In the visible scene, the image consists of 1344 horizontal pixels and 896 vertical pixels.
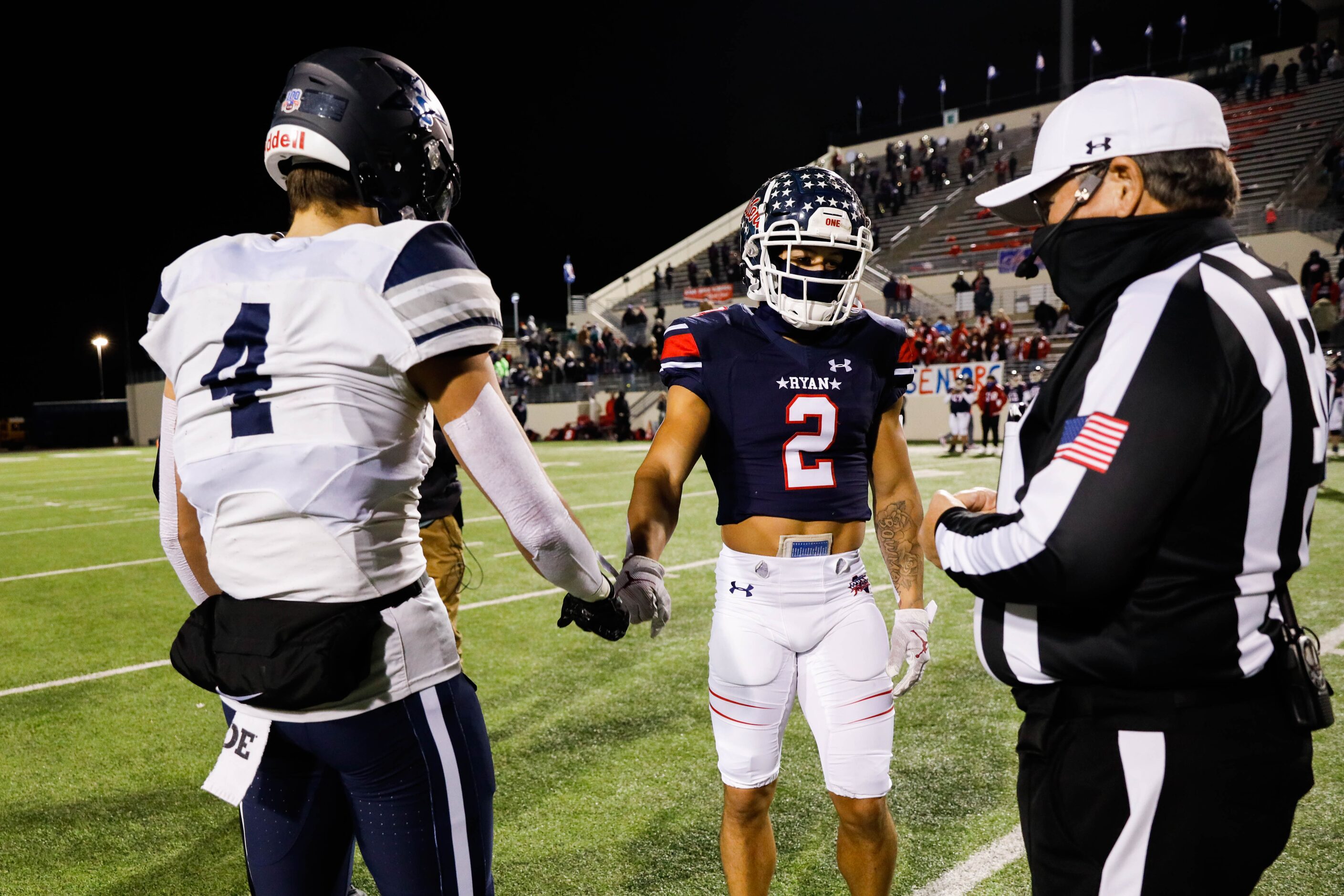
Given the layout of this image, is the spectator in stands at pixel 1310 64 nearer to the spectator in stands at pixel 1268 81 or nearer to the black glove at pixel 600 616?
the spectator in stands at pixel 1268 81

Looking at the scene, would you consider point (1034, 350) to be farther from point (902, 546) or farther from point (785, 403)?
point (785, 403)

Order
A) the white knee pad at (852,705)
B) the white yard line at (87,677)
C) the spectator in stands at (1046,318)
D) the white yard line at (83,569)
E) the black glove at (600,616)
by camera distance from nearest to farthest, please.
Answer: the black glove at (600,616), the white knee pad at (852,705), the white yard line at (87,677), the white yard line at (83,569), the spectator in stands at (1046,318)

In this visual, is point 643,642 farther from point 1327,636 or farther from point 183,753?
point 1327,636

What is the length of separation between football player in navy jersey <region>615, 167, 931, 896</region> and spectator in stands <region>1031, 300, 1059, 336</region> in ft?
69.4

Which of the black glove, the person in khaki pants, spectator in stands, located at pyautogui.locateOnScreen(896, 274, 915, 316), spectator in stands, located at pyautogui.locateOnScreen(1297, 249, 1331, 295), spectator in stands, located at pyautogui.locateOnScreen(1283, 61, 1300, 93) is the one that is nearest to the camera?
the black glove

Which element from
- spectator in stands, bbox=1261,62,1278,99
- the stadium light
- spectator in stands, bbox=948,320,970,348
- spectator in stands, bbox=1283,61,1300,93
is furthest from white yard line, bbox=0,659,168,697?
the stadium light

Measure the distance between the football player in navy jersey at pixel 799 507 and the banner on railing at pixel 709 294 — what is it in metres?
27.6

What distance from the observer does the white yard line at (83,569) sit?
821 centimetres

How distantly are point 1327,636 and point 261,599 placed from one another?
5.76 meters

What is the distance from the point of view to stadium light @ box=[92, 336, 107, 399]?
46.0m

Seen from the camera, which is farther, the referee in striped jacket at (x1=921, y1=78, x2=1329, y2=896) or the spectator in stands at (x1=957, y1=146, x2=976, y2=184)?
the spectator in stands at (x1=957, y1=146, x2=976, y2=184)

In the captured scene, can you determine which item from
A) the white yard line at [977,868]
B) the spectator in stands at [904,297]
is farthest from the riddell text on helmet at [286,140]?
the spectator in stands at [904,297]

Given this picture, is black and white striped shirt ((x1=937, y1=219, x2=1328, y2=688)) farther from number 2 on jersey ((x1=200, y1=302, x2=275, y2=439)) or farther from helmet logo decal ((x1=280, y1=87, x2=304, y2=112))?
helmet logo decal ((x1=280, y1=87, x2=304, y2=112))

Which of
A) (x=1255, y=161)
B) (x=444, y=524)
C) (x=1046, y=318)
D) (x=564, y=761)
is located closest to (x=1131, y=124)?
(x=444, y=524)
